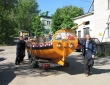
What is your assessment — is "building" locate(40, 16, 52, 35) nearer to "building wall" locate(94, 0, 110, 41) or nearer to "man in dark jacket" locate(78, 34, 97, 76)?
"building wall" locate(94, 0, 110, 41)

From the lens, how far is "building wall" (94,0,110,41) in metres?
24.6

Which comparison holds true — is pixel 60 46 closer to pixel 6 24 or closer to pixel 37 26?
pixel 6 24

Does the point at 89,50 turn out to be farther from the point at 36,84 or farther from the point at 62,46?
the point at 36,84

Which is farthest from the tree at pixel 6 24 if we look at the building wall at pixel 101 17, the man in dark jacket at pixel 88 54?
the man in dark jacket at pixel 88 54

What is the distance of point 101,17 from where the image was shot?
25.4 m

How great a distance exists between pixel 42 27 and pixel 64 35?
179ft

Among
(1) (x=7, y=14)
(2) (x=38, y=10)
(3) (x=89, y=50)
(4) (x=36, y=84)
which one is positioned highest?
(2) (x=38, y=10)

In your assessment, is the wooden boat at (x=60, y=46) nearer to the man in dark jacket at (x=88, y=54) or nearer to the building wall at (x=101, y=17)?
the man in dark jacket at (x=88, y=54)

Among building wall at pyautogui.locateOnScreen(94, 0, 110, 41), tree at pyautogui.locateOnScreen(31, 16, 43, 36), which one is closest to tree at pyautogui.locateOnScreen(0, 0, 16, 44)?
building wall at pyautogui.locateOnScreen(94, 0, 110, 41)

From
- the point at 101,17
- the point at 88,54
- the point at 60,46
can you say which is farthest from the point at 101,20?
the point at 60,46

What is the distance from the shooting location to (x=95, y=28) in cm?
2664

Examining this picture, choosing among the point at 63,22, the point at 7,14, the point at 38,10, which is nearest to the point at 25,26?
the point at 38,10

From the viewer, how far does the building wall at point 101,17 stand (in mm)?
24584

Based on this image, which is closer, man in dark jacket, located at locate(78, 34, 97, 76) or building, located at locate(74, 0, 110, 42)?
man in dark jacket, located at locate(78, 34, 97, 76)
